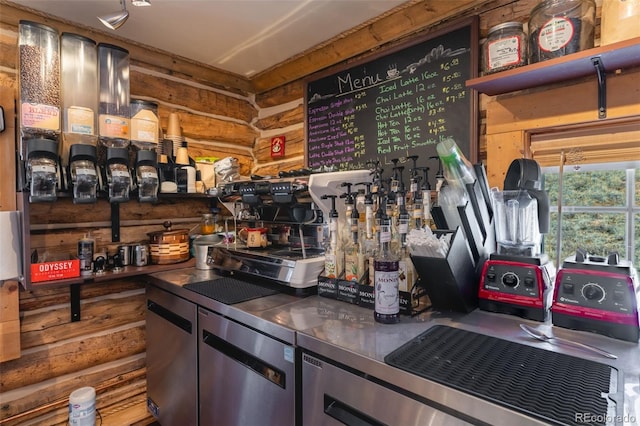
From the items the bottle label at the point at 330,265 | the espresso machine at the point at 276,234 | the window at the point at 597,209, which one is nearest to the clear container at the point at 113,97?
the espresso machine at the point at 276,234

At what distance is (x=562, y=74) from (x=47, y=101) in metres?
2.18

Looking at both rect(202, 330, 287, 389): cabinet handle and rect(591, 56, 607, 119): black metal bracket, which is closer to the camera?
rect(202, 330, 287, 389): cabinet handle

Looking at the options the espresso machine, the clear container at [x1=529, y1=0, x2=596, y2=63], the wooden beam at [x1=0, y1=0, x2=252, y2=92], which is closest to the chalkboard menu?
the clear container at [x1=529, y1=0, x2=596, y2=63]

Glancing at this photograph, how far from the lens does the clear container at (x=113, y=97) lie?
1729 mm

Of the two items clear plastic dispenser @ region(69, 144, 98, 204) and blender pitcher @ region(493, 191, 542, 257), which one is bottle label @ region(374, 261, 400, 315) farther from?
clear plastic dispenser @ region(69, 144, 98, 204)

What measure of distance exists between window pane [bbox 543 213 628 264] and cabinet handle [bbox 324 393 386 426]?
1.03 metres

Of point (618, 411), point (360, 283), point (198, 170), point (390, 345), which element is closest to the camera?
point (618, 411)

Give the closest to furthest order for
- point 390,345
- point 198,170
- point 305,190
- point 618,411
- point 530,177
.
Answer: point 618,411 < point 390,345 < point 530,177 < point 305,190 < point 198,170

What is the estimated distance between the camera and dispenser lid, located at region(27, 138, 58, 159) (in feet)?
4.85

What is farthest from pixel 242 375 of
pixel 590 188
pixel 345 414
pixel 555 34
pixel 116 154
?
pixel 555 34

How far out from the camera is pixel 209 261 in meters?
1.97

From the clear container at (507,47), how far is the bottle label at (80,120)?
1840 millimetres

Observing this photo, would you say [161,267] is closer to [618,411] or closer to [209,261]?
[209,261]

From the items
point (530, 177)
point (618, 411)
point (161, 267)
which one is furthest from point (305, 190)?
point (618, 411)
